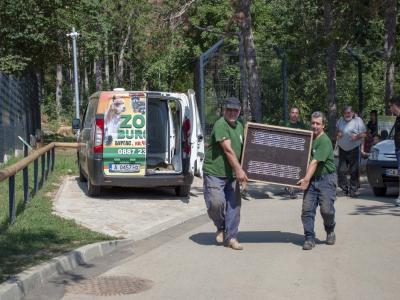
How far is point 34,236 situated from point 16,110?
45.8 ft

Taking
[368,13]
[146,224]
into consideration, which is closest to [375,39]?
[368,13]

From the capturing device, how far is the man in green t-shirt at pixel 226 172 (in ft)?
31.7

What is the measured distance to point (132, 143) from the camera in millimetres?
14359

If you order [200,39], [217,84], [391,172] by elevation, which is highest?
[200,39]

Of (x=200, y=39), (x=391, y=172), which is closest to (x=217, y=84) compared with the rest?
(x=391, y=172)

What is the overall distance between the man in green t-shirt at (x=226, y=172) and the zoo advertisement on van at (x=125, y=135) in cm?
459

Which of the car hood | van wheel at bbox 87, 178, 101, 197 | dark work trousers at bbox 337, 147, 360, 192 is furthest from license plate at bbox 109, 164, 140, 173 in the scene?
the car hood

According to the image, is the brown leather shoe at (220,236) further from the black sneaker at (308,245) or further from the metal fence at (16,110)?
the metal fence at (16,110)

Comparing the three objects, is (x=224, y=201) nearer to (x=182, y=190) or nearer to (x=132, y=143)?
(x=132, y=143)

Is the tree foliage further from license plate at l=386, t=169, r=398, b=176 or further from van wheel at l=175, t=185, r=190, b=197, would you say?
van wheel at l=175, t=185, r=190, b=197

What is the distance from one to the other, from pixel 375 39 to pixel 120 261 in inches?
1194

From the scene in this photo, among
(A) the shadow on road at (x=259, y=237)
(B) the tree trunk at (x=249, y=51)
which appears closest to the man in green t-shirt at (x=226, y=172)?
(A) the shadow on road at (x=259, y=237)

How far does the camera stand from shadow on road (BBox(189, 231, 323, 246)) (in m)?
10.4

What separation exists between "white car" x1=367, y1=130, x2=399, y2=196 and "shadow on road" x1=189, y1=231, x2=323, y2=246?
480 cm
